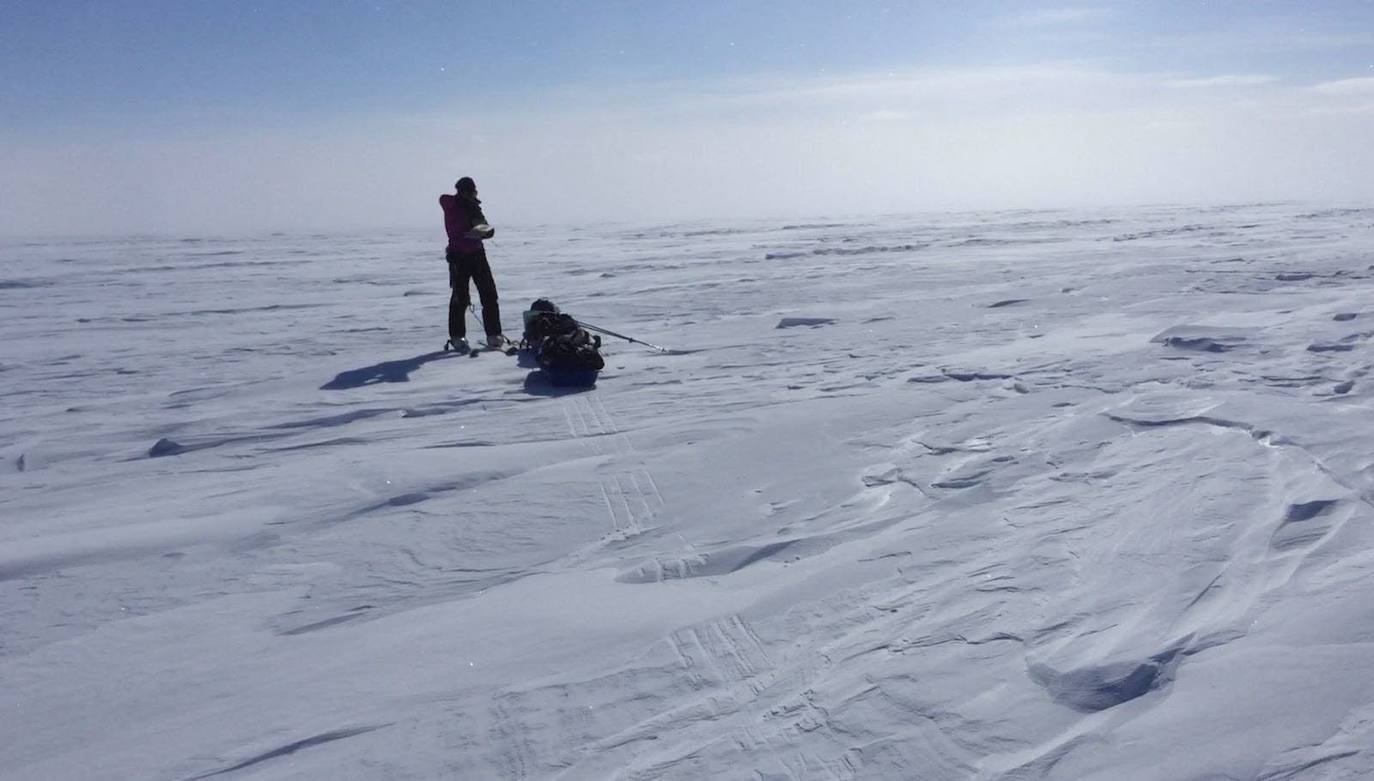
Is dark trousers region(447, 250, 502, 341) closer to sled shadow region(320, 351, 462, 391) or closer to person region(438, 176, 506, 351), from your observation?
person region(438, 176, 506, 351)

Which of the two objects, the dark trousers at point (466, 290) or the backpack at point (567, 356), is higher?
the dark trousers at point (466, 290)

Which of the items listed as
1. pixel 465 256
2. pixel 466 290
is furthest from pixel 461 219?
pixel 466 290

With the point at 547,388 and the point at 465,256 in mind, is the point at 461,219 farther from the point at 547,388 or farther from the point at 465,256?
the point at 547,388

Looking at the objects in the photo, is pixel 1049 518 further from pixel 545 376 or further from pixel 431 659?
pixel 545 376

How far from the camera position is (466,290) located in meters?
7.99

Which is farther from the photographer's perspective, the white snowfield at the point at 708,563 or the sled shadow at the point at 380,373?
the sled shadow at the point at 380,373

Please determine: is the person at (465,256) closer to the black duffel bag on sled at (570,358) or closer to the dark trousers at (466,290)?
the dark trousers at (466,290)

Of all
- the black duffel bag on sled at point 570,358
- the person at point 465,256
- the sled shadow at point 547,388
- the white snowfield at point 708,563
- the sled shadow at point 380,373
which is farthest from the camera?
the person at point 465,256

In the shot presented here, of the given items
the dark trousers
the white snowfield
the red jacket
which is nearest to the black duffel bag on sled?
the white snowfield

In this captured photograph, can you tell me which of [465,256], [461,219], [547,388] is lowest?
[547,388]

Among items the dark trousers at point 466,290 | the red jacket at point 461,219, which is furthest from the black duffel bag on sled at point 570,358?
the red jacket at point 461,219

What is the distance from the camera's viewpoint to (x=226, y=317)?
11.0 m

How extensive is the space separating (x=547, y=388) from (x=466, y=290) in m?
2.11

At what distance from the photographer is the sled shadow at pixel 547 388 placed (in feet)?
20.5
